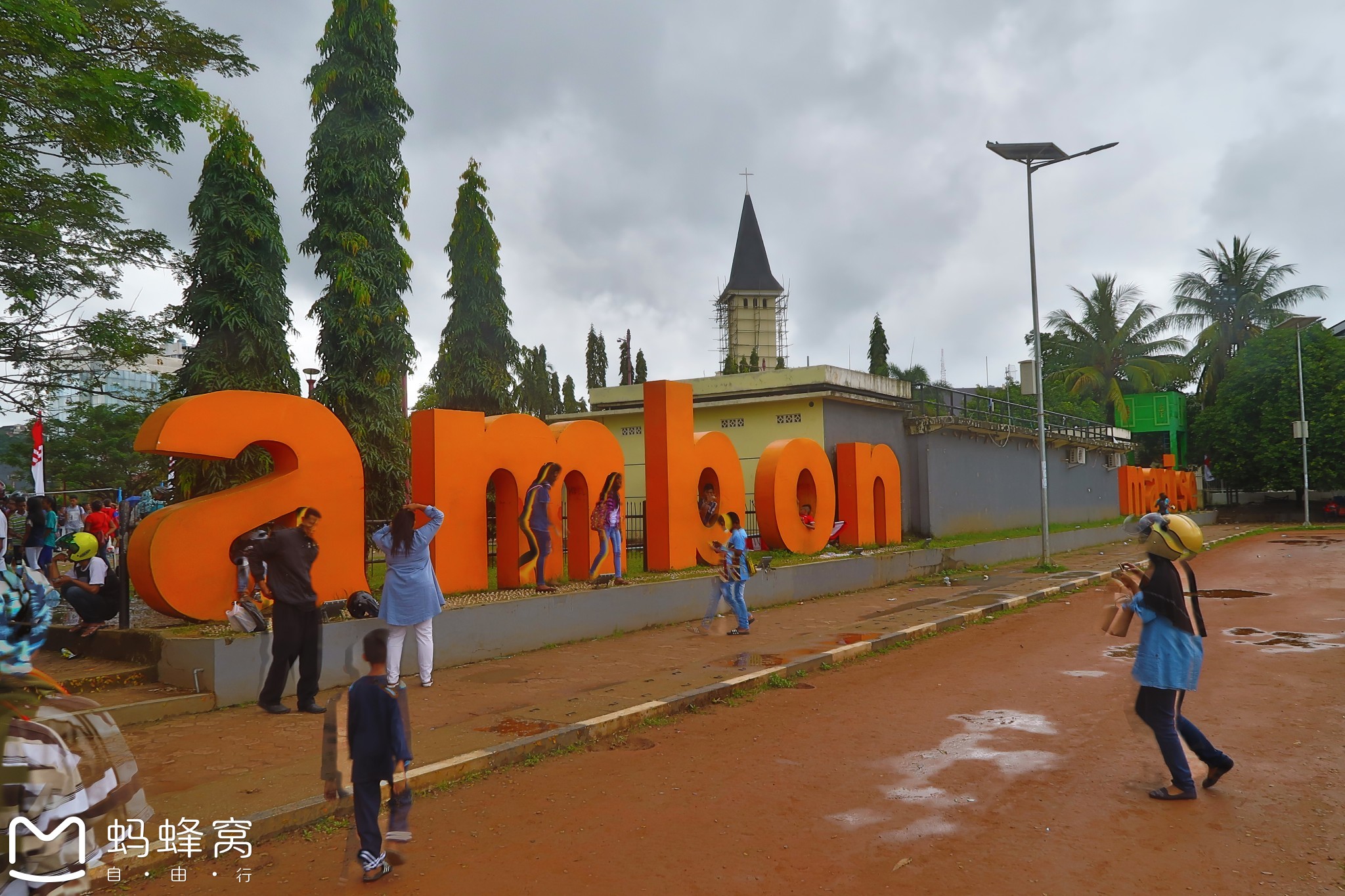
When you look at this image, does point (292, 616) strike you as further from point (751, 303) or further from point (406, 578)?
point (751, 303)

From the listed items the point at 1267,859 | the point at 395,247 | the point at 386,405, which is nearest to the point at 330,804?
the point at 1267,859

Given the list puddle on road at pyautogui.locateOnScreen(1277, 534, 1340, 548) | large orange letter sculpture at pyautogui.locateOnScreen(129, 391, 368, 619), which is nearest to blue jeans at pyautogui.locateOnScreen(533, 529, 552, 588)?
large orange letter sculpture at pyautogui.locateOnScreen(129, 391, 368, 619)

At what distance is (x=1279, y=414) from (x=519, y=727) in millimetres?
41906

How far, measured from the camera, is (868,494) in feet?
65.1

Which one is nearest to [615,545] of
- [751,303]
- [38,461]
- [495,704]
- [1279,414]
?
[495,704]

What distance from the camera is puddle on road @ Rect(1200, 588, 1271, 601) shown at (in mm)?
14445

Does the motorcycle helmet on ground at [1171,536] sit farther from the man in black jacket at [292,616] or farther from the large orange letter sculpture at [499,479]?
the large orange letter sculpture at [499,479]

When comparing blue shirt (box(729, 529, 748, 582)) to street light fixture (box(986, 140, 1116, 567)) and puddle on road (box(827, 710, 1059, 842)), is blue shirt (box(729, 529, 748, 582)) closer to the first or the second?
puddle on road (box(827, 710, 1059, 842))

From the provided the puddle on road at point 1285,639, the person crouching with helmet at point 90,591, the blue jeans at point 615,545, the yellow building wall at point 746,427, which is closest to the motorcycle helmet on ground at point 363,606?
the person crouching with helmet at point 90,591

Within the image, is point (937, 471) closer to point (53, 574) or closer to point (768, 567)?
point (768, 567)

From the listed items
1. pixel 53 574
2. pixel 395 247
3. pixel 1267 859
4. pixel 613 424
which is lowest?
pixel 1267 859

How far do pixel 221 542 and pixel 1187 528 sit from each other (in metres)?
8.21

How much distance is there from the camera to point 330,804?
516 centimetres

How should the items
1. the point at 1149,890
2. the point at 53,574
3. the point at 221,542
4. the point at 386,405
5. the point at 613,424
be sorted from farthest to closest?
1. the point at 613,424
2. the point at 386,405
3. the point at 53,574
4. the point at 221,542
5. the point at 1149,890
